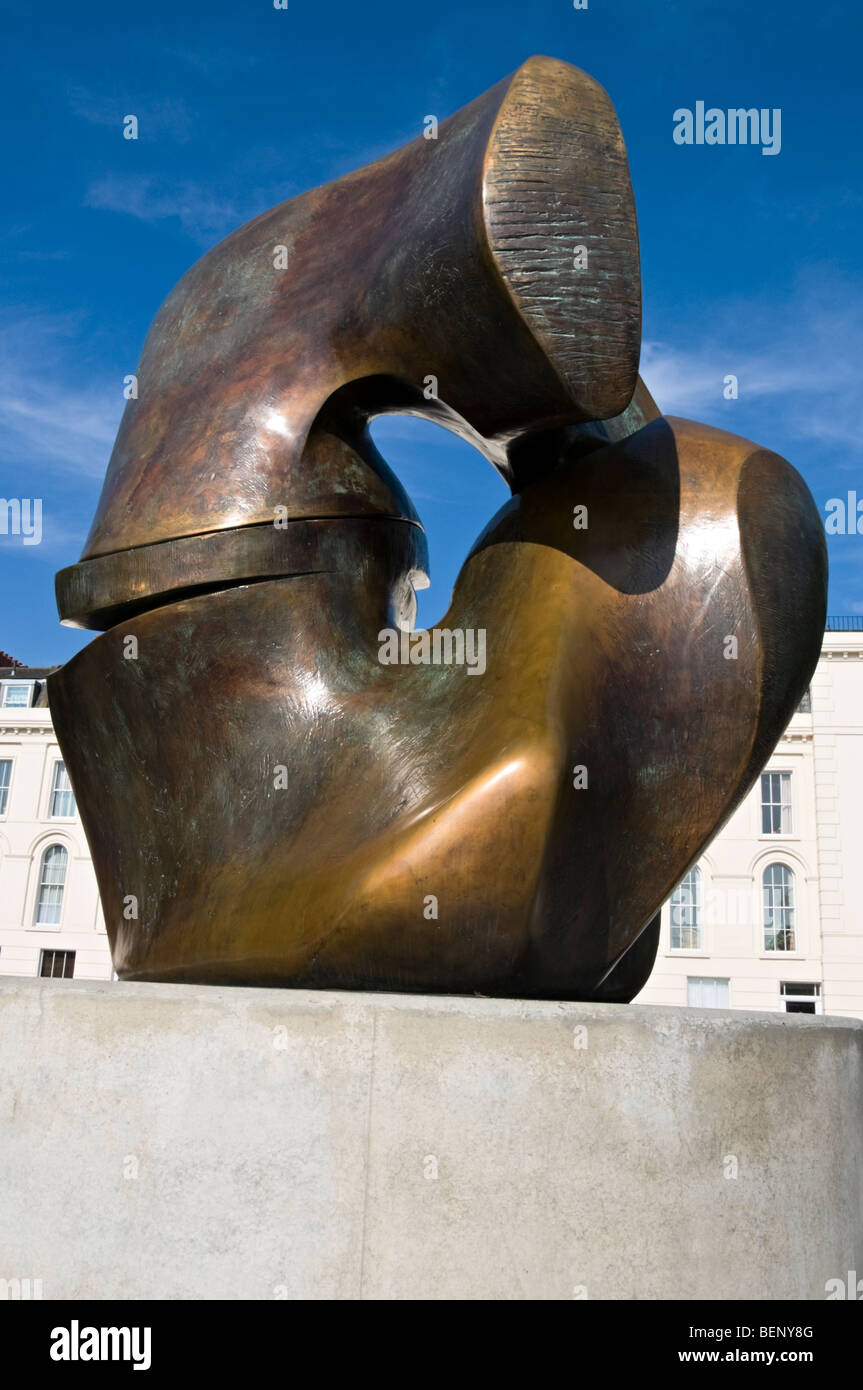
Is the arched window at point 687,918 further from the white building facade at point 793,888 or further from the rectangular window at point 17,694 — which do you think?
the rectangular window at point 17,694

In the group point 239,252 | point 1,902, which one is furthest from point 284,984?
point 1,902

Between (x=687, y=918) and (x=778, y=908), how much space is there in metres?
2.12

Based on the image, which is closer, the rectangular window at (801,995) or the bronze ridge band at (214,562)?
the bronze ridge band at (214,562)

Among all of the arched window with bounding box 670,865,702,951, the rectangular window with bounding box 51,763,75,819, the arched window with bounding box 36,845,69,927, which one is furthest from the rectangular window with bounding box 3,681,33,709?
the arched window with bounding box 670,865,702,951

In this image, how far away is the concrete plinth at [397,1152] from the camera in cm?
309

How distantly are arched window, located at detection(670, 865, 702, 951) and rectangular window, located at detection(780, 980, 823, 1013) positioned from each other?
7.23 ft

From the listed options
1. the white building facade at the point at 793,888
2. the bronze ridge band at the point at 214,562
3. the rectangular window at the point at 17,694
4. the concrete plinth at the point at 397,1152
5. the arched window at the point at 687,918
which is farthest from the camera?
the rectangular window at the point at 17,694

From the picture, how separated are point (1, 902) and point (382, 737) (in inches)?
1225

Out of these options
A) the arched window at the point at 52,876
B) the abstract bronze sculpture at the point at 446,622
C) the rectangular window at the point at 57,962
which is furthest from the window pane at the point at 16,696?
the abstract bronze sculpture at the point at 446,622

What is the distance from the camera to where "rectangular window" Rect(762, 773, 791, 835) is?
2928 centimetres

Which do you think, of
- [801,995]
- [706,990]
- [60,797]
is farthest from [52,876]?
[801,995]

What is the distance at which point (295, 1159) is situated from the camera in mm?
3152

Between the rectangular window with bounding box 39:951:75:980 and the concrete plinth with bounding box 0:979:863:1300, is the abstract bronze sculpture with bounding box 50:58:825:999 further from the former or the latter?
the rectangular window with bounding box 39:951:75:980

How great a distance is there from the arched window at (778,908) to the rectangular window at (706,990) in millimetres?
1386
